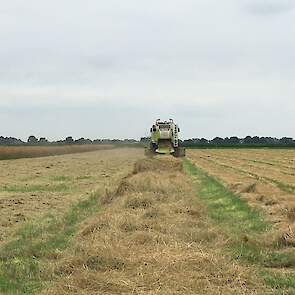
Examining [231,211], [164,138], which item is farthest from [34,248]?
[164,138]

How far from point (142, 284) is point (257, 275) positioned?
190cm

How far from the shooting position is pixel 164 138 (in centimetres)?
4341

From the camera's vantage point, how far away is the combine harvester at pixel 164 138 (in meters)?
43.4

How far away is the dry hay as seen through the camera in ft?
23.1

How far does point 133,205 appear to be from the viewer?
1398 centimetres

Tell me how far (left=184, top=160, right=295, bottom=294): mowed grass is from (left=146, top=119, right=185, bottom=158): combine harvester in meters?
24.3

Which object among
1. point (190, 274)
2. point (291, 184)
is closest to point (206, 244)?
point (190, 274)

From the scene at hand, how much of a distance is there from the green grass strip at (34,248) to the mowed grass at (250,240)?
3115 millimetres

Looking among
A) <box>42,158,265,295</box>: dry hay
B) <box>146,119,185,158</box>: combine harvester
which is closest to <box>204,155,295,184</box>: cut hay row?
<box>146,119,185,158</box>: combine harvester

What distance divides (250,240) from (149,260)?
2998 millimetres

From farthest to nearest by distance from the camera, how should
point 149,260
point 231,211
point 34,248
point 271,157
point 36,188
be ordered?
point 271,157, point 36,188, point 231,211, point 34,248, point 149,260

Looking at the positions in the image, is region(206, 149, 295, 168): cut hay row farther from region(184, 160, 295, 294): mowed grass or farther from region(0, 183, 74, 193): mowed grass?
region(184, 160, 295, 294): mowed grass

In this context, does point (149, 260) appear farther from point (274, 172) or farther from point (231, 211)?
point (274, 172)

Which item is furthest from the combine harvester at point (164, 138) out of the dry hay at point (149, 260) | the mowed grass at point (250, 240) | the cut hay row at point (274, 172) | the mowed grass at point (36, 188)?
the dry hay at point (149, 260)
